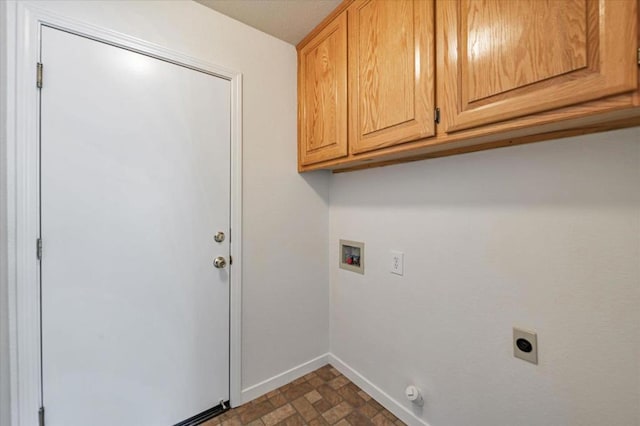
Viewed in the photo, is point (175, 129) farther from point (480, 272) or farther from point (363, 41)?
point (480, 272)

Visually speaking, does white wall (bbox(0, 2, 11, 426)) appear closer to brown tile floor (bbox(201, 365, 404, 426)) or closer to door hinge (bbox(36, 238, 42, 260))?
door hinge (bbox(36, 238, 42, 260))

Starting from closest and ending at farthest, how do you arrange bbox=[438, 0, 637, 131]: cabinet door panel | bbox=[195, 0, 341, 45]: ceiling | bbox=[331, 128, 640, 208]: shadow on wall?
bbox=[438, 0, 637, 131]: cabinet door panel
bbox=[331, 128, 640, 208]: shadow on wall
bbox=[195, 0, 341, 45]: ceiling

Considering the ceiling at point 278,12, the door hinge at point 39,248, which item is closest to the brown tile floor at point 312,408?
the door hinge at point 39,248

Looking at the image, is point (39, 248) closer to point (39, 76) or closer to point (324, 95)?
point (39, 76)

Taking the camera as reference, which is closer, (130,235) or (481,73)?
(481,73)

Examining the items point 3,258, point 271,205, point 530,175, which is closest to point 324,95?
point 271,205

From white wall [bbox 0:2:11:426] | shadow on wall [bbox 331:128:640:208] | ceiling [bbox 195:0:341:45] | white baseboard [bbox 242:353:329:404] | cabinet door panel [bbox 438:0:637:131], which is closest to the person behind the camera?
cabinet door panel [bbox 438:0:637:131]

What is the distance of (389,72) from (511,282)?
1059 millimetres

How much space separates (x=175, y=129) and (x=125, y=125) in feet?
0.69

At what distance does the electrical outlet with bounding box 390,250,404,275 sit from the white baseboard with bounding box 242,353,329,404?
0.96 m

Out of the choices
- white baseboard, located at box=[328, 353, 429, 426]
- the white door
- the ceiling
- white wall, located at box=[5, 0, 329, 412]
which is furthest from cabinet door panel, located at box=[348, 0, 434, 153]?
white baseboard, located at box=[328, 353, 429, 426]

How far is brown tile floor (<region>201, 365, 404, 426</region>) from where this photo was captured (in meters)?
1.41

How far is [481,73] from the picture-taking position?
2.88 ft

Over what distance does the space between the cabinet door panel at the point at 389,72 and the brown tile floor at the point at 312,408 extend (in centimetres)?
149
